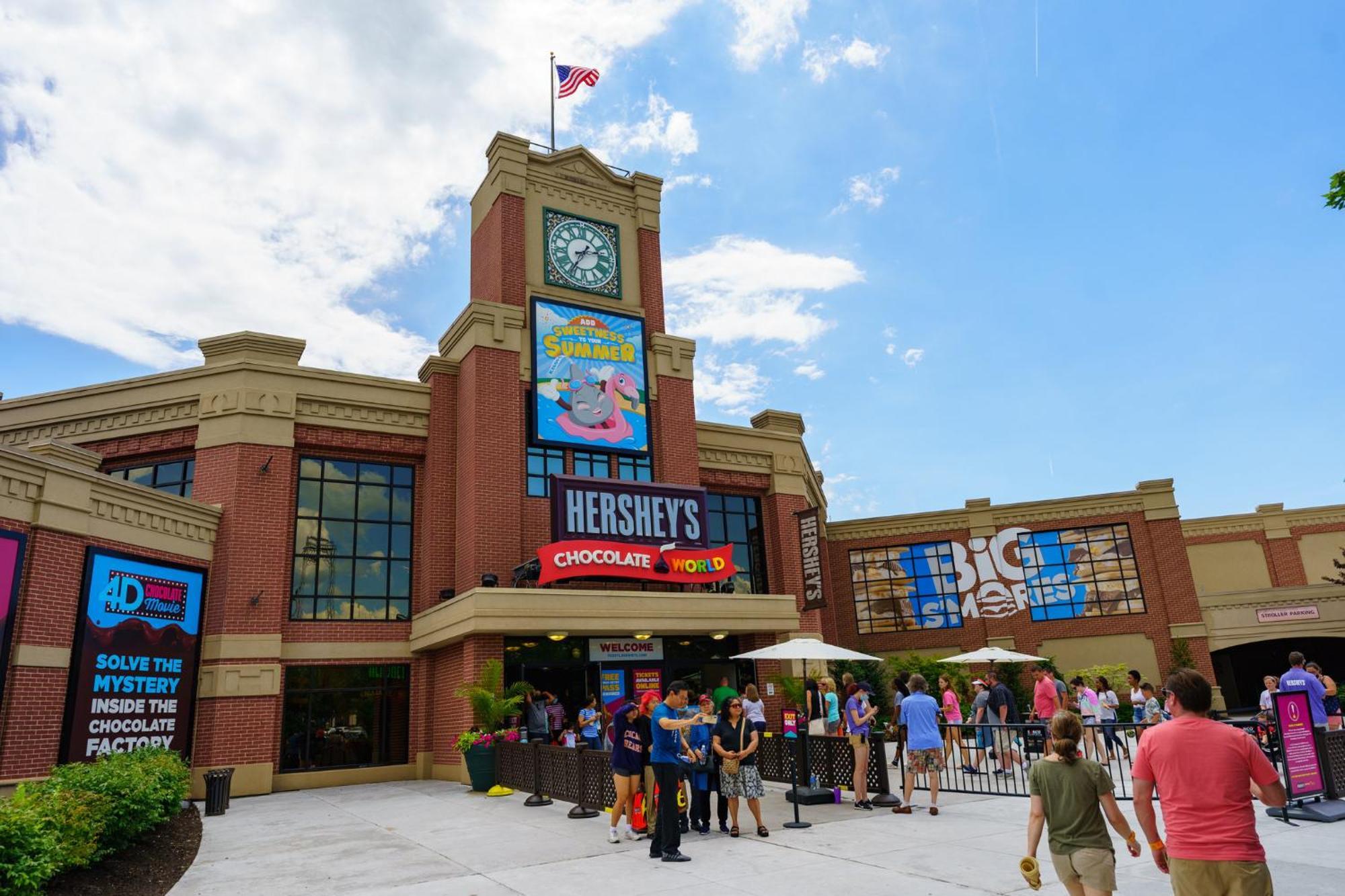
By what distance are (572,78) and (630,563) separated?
16838 mm

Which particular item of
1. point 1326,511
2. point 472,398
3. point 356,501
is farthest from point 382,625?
point 1326,511

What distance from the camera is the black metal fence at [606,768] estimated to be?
14195 mm

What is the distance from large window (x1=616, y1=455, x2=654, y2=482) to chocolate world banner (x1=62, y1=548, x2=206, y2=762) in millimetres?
11062

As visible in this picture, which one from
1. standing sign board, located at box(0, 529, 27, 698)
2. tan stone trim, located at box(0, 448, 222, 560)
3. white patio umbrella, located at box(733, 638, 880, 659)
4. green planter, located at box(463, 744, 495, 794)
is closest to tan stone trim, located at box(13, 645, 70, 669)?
standing sign board, located at box(0, 529, 27, 698)

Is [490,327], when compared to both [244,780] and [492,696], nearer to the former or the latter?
[492,696]

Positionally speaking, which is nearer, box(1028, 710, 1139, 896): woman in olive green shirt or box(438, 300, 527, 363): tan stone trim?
box(1028, 710, 1139, 896): woman in olive green shirt

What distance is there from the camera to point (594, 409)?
→ 25.0m

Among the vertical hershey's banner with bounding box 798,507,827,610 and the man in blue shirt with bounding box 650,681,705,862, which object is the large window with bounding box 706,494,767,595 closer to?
the vertical hershey's banner with bounding box 798,507,827,610

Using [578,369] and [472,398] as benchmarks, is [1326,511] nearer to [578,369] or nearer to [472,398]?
[578,369]

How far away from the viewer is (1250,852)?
16.3ft

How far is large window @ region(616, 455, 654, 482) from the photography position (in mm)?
25312

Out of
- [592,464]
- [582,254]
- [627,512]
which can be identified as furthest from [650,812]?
[582,254]

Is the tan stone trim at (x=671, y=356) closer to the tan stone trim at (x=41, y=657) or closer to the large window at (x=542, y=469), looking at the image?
the large window at (x=542, y=469)

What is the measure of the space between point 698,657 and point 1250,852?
18805 millimetres
